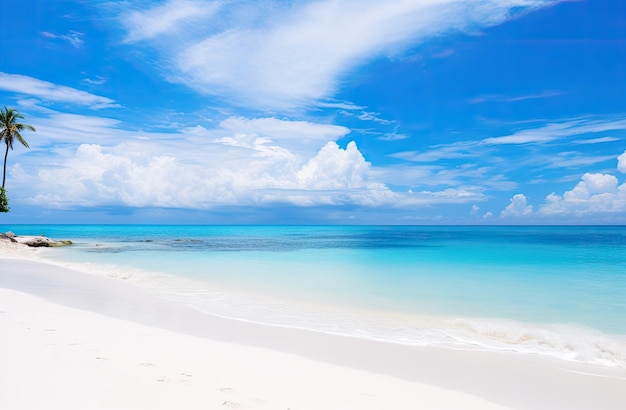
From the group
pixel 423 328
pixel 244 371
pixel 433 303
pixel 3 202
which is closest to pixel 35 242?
pixel 3 202

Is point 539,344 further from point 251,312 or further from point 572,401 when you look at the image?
point 251,312

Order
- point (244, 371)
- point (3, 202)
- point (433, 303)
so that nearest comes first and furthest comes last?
point (244, 371) < point (433, 303) < point (3, 202)

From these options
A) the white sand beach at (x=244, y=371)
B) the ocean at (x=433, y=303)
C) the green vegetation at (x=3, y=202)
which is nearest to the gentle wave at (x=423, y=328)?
the ocean at (x=433, y=303)

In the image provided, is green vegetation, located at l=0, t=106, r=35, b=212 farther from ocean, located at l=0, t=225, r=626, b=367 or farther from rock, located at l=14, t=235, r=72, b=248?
ocean, located at l=0, t=225, r=626, b=367

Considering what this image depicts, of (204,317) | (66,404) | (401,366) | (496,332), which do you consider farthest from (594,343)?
(66,404)

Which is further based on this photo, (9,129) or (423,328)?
(9,129)

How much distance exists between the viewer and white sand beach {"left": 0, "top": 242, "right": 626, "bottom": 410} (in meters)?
4.25

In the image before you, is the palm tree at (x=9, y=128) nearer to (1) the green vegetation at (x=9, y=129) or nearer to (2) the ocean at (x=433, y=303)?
(1) the green vegetation at (x=9, y=129)

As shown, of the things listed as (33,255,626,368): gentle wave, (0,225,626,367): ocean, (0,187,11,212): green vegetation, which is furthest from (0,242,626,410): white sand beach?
(0,187,11,212): green vegetation

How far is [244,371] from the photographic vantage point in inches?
211

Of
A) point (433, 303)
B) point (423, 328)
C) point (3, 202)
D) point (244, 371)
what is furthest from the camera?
point (3, 202)

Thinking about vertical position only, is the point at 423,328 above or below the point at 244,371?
below

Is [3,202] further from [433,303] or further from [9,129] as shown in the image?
[433,303]

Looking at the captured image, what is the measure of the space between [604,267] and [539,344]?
21551 millimetres
